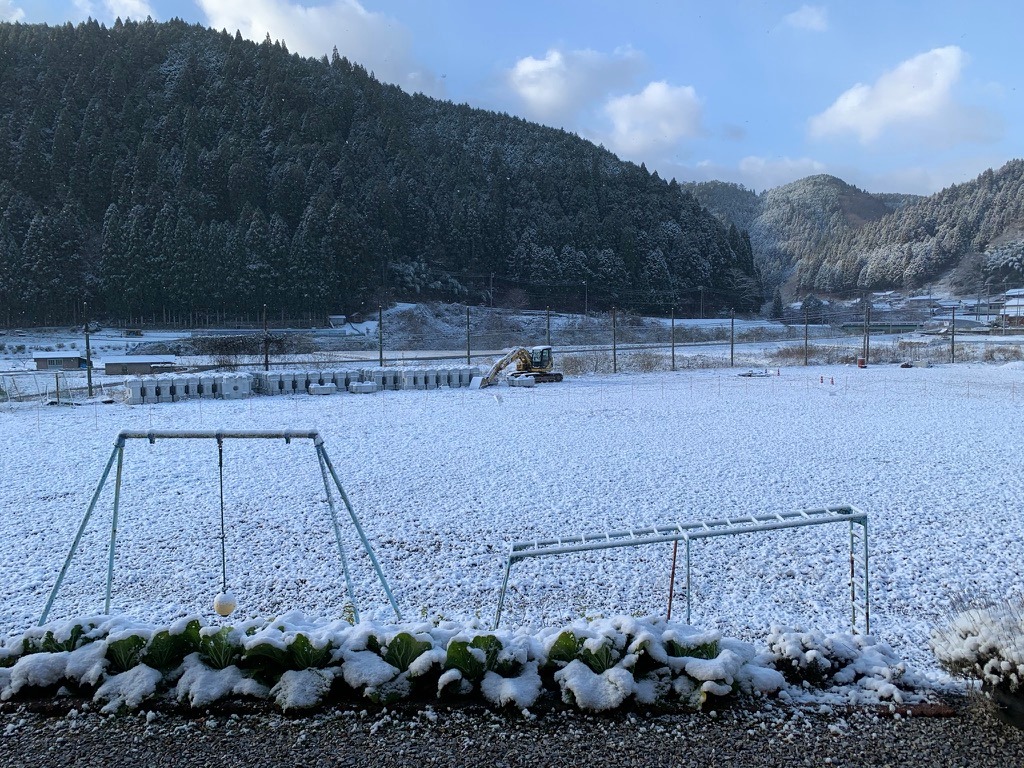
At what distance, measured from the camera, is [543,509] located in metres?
9.76

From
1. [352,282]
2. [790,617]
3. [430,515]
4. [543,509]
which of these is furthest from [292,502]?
[352,282]

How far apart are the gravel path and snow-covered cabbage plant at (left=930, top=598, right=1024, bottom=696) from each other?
0.21m

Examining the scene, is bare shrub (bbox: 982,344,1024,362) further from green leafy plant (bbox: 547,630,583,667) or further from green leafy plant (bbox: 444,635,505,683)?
green leafy plant (bbox: 444,635,505,683)

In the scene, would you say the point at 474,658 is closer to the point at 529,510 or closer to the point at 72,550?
the point at 72,550

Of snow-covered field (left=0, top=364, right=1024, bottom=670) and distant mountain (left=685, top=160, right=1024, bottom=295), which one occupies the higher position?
distant mountain (left=685, top=160, right=1024, bottom=295)

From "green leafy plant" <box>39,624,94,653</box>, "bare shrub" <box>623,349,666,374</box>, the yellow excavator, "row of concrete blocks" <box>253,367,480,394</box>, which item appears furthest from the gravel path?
"bare shrub" <box>623,349,666,374</box>

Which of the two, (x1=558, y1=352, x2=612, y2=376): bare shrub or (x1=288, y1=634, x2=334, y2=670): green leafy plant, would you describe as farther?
(x1=558, y1=352, x2=612, y2=376): bare shrub

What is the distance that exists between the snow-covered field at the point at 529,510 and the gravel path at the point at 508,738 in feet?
7.40

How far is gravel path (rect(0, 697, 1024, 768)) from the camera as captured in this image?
338 cm

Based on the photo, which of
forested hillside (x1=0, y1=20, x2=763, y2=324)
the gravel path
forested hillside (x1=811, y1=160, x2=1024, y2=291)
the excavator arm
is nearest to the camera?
the gravel path

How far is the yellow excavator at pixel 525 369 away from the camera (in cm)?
2950

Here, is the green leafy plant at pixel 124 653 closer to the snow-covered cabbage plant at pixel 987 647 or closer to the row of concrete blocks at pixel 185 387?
the snow-covered cabbage plant at pixel 987 647

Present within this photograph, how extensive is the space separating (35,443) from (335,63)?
12367cm

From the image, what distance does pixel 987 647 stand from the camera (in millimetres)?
3686
